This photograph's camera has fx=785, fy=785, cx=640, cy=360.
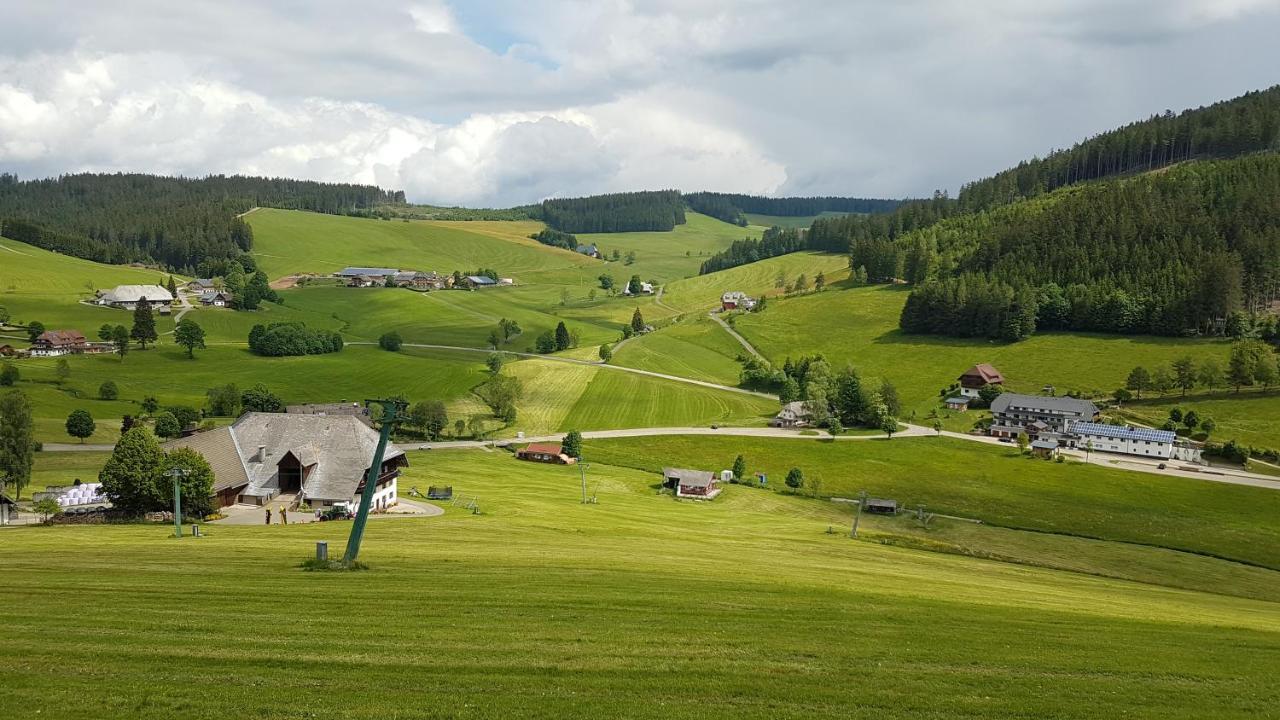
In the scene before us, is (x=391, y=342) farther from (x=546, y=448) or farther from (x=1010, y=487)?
(x=1010, y=487)

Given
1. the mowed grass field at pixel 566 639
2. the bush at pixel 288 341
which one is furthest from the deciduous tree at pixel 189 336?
the mowed grass field at pixel 566 639

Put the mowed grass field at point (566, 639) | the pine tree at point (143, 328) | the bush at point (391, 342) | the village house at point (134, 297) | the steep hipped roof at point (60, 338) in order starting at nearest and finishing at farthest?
the mowed grass field at point (566, 639), the steep hipped roof at point (60, 338), the pine tree at point (143, 328), the bush at point (391, 342), the village house at point (134, 297)

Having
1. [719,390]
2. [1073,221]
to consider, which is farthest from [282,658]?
[1073,221]

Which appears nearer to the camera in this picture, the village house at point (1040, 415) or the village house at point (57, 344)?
the village house at point (1040, 415)

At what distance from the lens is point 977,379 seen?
124 meters

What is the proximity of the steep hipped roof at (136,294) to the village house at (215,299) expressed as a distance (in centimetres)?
745

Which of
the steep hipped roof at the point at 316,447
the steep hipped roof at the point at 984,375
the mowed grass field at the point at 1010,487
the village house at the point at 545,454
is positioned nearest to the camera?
the steep hipped roof at the point at 316,447

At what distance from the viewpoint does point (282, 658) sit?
18859 mm

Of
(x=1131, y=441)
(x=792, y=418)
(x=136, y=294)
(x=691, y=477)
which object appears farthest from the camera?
(x=136, y=294)

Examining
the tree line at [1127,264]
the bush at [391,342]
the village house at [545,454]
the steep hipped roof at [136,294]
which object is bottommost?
the village house at [545,454]

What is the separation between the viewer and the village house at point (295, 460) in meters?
57.7

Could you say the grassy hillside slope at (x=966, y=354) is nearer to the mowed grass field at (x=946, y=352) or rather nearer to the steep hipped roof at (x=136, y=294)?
the mowed grass field at (x=946, y=352)

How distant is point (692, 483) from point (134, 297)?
158862mm

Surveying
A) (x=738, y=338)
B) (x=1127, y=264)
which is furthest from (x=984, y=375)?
(x=738, y=338)
